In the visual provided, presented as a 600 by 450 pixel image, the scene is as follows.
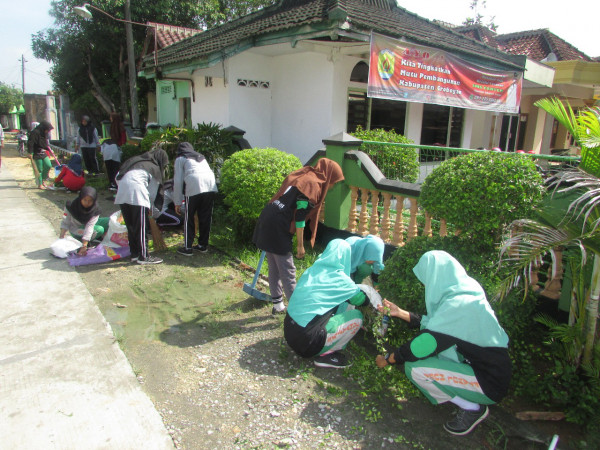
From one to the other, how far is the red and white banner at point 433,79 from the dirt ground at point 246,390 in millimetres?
4769

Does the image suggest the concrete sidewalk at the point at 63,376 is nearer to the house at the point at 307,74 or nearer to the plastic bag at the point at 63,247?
the plastic bag at the point at 63,247

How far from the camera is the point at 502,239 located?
358 centimetres

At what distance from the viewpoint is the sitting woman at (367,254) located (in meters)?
3.95

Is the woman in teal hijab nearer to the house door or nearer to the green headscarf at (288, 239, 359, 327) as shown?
the green headscarf at (288, 239, 359, 327)

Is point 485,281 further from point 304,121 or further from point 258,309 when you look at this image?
point 304,121

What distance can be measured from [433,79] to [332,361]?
6774 mm

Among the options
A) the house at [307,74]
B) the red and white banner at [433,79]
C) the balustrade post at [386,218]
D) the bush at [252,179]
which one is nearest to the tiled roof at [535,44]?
the house at [307,74]

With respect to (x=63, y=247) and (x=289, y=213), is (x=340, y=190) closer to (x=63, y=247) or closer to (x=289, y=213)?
(x=289, y=213)

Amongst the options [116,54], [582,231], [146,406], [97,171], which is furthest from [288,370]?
[116,54]

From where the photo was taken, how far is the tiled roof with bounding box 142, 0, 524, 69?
6794mm

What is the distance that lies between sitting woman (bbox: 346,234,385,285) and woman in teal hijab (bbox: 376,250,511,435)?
1.01m

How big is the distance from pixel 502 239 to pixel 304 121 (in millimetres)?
6008

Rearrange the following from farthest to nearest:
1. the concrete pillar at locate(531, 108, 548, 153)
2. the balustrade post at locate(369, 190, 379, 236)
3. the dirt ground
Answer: the concrete pillar at locate(531, 108, 548, 153) → the balustrade post at locate(369, 190, 379, 236) → the dirt ground

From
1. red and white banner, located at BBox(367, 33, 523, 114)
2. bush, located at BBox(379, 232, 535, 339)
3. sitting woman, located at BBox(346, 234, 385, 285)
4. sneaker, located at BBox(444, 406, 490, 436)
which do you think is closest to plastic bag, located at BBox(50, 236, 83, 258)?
sitting woman, located at BBox(346, 234, 385, 285)
